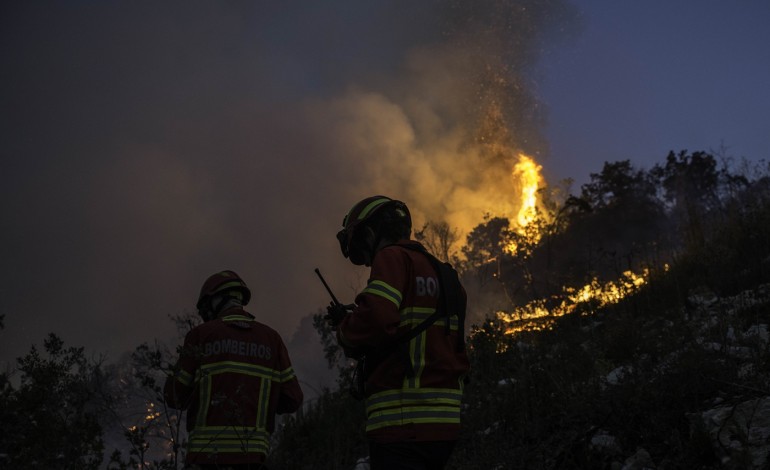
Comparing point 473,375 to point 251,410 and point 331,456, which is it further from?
point 251,410

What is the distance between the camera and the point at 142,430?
345 centimetres

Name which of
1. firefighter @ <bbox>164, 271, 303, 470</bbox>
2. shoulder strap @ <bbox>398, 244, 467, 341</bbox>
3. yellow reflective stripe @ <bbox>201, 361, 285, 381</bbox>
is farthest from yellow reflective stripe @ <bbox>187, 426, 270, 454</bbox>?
shoulder strap @ <bbox>398, 244, 467, 341</bbox>

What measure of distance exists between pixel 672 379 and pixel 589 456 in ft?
3.25

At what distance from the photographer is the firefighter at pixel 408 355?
7.59ft

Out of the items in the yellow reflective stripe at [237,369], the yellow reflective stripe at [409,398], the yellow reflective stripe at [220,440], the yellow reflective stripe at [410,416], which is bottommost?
the yellow reflective stripe at [410,416]

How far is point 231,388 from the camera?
3549 millimetres

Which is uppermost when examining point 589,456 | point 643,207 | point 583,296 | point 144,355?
point 643,207

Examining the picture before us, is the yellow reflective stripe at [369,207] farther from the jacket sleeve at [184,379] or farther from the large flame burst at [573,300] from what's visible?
the large flame burst at [573,300]

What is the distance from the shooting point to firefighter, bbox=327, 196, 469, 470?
7.59 ft

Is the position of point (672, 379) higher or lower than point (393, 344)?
higher

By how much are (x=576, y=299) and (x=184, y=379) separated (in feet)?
25.1

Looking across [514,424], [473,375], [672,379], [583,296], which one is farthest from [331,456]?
[583,296]

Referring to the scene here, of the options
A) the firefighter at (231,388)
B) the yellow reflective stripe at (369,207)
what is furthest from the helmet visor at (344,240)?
the firefighter at (231,388)

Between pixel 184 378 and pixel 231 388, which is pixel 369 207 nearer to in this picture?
pixel 231 388
